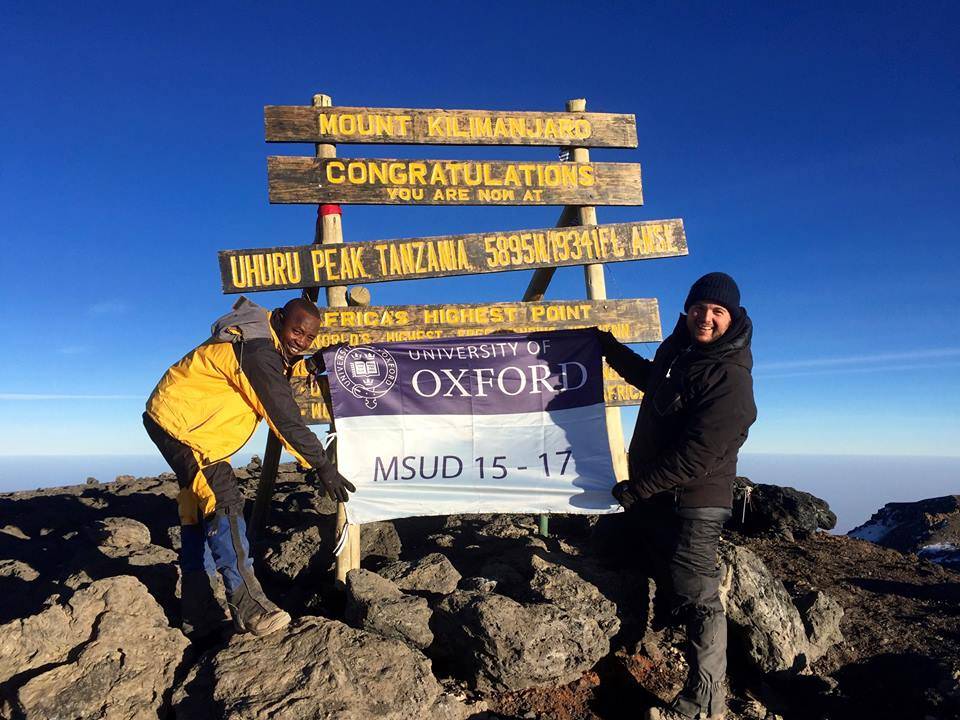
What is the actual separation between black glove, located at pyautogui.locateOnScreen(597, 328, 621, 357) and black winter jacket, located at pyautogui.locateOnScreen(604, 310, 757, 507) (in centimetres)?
119

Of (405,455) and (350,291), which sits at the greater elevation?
(350,291)

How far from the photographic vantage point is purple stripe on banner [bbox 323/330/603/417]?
5938 mm

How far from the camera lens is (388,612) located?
472cm

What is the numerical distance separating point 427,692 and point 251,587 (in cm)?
157

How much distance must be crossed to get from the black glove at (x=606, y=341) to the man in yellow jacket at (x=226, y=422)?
10.0 feet

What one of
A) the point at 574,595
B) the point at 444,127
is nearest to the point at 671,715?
the point at 574,595

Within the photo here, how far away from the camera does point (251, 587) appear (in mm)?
4520

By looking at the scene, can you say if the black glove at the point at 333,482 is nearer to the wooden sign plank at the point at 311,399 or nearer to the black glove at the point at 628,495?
the wooden sign plank at the point at 311,399

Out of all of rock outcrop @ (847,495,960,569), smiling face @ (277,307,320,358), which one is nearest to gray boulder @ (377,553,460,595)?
smiling face @ (277,307,320,358)

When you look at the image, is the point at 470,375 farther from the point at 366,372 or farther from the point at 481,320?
the point at 366,372

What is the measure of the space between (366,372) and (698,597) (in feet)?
11.9

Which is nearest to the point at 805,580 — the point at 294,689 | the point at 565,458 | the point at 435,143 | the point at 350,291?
the point at 565,458

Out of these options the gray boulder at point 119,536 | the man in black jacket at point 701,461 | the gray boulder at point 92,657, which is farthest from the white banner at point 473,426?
the gray boulder at point 119,536

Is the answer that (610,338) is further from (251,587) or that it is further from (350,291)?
(251,587)
